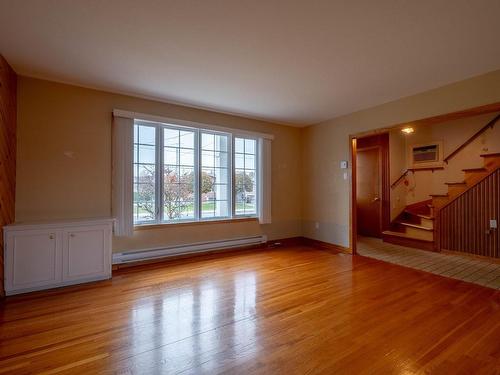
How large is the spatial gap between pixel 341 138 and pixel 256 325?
3701 mm

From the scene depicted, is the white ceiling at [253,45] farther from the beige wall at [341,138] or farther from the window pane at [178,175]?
the window pane at [178,175]

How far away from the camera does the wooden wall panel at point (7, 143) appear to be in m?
2.65

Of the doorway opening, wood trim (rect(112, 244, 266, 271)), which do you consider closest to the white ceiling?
wood trim (rect(112, 244, 266, 271))

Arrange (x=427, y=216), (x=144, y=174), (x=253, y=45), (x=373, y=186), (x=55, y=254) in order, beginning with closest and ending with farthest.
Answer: (x=253, y=45)
(x=55, y=254)
(x=144, y=174)
(x=427, y=216)
(x=373, y=186)

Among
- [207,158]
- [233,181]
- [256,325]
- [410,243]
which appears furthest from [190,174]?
[410,243]

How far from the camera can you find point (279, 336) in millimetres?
2000

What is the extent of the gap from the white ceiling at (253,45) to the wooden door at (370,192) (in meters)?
2.76

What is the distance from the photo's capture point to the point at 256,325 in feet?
7.11

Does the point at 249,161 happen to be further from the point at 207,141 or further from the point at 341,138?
the point at 341,138

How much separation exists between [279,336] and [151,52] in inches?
113

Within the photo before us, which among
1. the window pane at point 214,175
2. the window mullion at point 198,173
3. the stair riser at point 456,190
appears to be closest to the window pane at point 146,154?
the window mullion at point 198,173

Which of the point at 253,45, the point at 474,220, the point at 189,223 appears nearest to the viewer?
the point at 253,45

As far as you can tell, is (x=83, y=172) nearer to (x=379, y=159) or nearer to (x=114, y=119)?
(x=114, y=119)

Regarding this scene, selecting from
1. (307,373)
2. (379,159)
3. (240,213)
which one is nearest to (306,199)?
(240,213)
